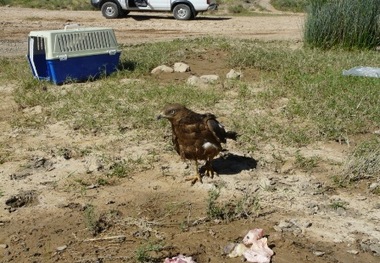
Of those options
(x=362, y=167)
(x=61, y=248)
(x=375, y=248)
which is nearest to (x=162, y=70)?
(x=362, y=167)

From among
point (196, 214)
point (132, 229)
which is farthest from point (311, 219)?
point (132, 229)

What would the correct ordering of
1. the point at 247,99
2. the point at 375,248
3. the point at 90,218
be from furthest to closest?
1. the point at 247,99
2. the point at 90,218
3. the point at 375,248

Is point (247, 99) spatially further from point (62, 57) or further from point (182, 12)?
point (182, 12)

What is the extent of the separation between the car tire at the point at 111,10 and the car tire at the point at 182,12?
1.67 meters

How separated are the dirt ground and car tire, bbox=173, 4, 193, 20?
11736mm

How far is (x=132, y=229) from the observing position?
346cm

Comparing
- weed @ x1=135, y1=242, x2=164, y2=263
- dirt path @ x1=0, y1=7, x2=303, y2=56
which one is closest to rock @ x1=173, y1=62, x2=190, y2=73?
dirt path @ x1=0, y1=7, x2=303, y2=56

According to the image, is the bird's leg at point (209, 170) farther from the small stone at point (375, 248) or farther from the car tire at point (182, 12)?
the car tire at point (182, 12)

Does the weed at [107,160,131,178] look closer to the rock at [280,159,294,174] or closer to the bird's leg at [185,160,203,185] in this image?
the bird's leg at [185,160,203,185]

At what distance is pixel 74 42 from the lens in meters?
6.79

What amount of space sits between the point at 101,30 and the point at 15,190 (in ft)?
11.4

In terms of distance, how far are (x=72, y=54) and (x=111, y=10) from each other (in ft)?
34.3

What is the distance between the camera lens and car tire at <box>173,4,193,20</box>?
1664 centimetres

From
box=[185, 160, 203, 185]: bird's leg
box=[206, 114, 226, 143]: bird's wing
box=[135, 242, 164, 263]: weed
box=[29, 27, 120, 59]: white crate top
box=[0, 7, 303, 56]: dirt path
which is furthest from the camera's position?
box=[0, 7, 303, 56]: dirt path
